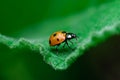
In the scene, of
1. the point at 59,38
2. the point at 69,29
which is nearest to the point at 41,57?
the point at 59,38

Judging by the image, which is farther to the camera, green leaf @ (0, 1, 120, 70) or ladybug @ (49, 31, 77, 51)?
ladybug @ (49, 31, 77, 51)

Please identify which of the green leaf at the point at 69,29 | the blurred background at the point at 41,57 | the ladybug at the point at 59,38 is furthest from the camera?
the blurred background at the point at 41,57

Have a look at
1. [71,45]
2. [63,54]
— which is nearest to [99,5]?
[71,45]

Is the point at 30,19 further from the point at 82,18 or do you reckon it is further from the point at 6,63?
the point at 6,63

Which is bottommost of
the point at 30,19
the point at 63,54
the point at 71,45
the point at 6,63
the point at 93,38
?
the point at 93,38

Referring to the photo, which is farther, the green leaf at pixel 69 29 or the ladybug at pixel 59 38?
the ladybug at pixel 59 38

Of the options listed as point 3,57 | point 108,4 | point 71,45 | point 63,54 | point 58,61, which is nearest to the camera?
point 58,61

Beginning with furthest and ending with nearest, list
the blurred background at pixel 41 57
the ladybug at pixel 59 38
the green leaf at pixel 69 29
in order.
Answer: the blurred background at pixel 41 57
the ladybug at pixel 59 38
the green leaf at pixel 69 29
